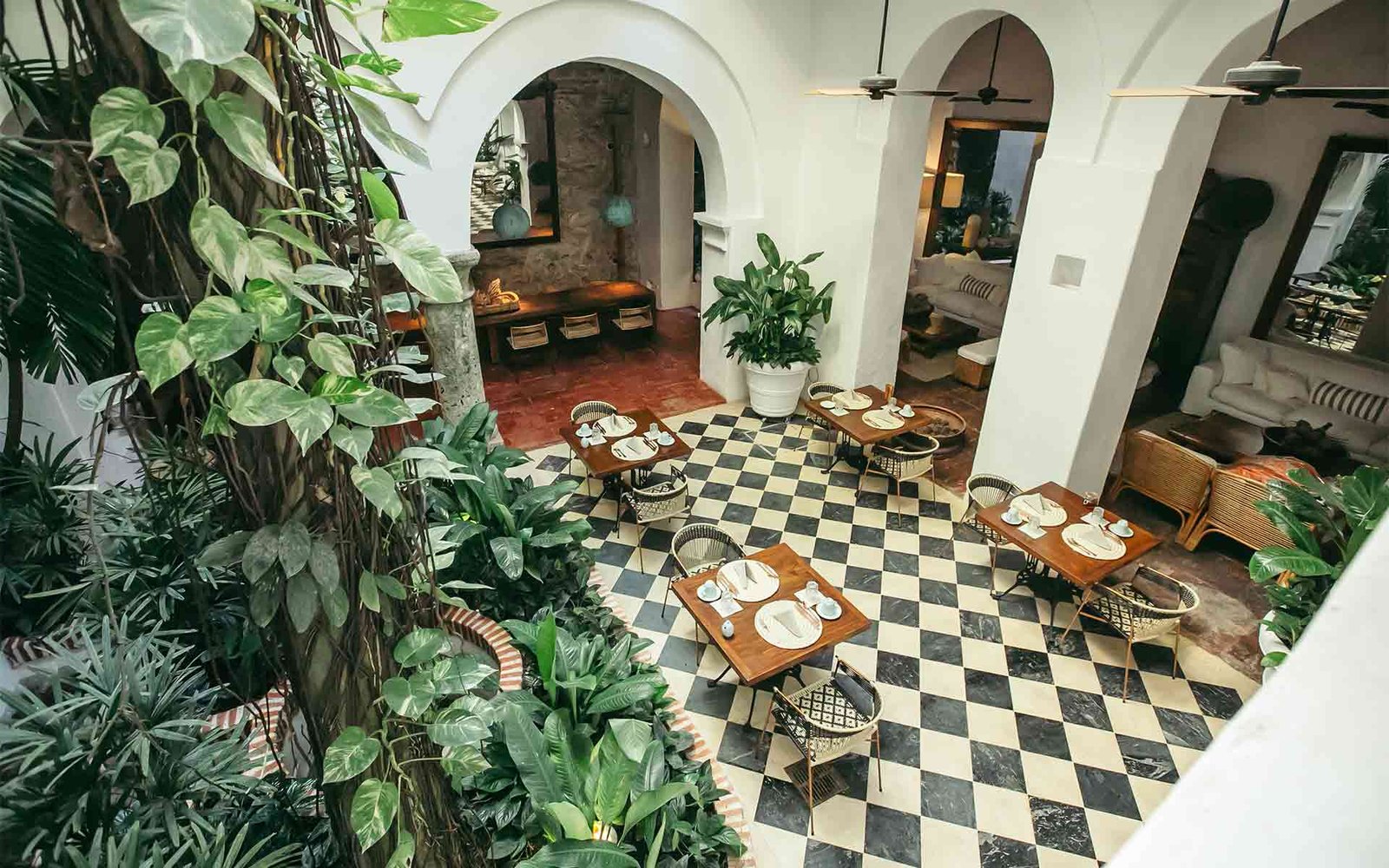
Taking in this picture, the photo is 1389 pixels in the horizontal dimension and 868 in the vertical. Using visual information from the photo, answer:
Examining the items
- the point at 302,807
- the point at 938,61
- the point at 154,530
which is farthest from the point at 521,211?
the point at 302,807

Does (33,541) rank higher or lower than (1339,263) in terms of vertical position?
A: lower

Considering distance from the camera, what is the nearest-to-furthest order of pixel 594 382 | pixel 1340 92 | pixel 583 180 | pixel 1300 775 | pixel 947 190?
pixel 1300 775, pixel 1340 92, pixel 594 382, pixel 583 180, pixel 947 190

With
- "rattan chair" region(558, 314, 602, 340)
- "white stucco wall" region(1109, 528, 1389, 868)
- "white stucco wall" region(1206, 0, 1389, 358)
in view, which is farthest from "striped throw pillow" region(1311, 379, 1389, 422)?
"white stucco wall" region(1109, 528, 1389, 868)

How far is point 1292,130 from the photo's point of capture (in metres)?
7.49

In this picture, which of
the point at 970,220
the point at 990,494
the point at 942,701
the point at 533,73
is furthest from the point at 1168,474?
the point at 970,220

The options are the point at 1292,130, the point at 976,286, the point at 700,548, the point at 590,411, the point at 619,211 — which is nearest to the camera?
the point at 700,548

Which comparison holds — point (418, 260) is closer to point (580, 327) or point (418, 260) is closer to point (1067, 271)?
point (1067, 271)

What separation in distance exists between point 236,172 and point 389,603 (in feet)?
2.79

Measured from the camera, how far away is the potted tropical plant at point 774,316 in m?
7.71

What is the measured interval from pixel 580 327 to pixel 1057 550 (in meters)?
6.45

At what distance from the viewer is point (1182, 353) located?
8586 millimetres

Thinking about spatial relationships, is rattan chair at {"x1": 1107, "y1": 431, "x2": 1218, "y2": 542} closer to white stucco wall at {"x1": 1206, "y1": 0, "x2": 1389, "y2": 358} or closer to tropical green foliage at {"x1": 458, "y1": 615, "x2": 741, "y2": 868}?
white stucco wall at {"x1": 1206, "y1": 0, "x2": 1389, "y2": 358}

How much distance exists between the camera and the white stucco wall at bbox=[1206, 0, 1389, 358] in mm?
6691

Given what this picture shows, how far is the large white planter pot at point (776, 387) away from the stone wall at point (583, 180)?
4.16 m
